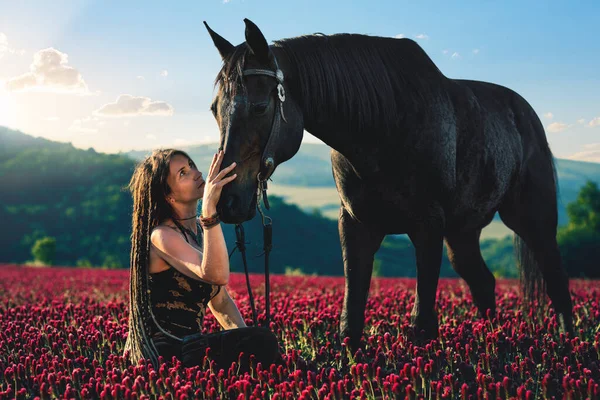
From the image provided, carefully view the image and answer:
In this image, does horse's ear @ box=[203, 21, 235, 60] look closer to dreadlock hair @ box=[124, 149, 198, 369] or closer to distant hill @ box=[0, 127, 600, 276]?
dreadlock hair @ box=[124, 149, 198, 369]

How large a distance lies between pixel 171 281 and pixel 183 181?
72 centimetres

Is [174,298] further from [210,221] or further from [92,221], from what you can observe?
[92,221]

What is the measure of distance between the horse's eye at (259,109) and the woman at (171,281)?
2.19 ft

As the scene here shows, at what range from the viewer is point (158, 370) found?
407 cm

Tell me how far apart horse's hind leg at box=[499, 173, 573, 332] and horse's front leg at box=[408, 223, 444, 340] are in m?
2.27

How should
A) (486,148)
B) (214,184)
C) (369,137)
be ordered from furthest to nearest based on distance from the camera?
(486,148) < (369,137) < (214,184)

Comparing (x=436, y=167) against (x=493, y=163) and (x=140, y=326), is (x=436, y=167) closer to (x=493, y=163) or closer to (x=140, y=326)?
(x=493, y=163)

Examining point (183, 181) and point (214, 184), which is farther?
point (183, 181)

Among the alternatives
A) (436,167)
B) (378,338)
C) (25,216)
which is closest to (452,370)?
(378,338)

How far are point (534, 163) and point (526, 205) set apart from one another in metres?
0.49

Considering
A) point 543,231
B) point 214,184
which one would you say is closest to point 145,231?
point 214,184

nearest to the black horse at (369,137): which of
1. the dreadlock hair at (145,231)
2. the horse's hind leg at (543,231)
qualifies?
the dreadlock hair at (145,231)

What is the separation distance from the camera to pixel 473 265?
700cm

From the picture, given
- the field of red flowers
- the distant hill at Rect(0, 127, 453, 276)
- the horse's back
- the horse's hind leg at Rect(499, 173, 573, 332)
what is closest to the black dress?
the field of red flowers
